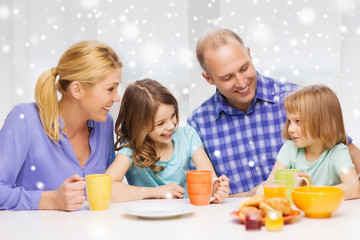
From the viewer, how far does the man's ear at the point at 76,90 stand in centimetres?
168

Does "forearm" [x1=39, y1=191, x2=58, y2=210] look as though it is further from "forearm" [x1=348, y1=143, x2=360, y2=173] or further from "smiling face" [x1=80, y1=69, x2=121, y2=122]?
"forearm" [x1=348, y1=143, x2=360, y2=173]

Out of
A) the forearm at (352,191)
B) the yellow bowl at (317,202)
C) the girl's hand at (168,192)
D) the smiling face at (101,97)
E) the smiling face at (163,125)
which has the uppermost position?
the smiling face at (101,97)

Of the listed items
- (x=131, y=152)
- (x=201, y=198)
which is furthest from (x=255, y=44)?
(x=201, y=198)

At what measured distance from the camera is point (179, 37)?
9.30ft

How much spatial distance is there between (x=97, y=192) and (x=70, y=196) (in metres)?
0.08

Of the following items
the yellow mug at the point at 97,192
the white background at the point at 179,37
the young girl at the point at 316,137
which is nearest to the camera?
the yellow mug at the point at 97,192

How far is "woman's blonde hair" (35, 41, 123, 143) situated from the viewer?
5.40 feet

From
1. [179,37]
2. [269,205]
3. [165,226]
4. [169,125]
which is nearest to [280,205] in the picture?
[269,205]

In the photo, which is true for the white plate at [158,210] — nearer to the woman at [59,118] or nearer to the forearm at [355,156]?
the woman at [59,118]

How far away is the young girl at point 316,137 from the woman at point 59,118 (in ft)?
2.29

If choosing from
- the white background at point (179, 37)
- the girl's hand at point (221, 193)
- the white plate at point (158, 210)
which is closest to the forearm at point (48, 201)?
the white plate at point (158, 210)

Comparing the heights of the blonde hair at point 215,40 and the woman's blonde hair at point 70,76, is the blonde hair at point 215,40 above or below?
above

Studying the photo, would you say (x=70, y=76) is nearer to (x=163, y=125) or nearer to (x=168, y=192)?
(x=163, y=125)

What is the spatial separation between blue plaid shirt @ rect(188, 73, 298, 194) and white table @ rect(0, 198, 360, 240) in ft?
2.53
